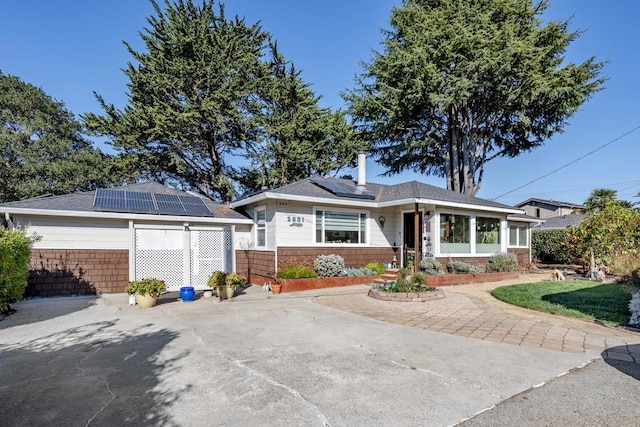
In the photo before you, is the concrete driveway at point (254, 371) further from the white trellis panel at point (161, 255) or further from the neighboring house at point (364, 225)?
the neighboring house at point (364, 225)

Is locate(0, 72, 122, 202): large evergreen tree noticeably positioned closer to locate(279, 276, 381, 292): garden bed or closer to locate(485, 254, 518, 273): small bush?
locate(279, 276, 381, 292): garden bed

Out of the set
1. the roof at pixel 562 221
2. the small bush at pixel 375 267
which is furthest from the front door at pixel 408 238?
the roof at pixel 562 221

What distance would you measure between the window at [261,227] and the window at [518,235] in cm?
1288

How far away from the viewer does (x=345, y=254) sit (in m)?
12.5

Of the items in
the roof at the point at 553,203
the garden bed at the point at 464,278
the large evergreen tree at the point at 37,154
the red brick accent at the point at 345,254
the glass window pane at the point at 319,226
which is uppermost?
the large evergreen tree at the point at 37,154

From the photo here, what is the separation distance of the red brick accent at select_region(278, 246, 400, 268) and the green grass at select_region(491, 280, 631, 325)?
4.54 meters

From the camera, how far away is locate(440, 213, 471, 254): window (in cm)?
1314

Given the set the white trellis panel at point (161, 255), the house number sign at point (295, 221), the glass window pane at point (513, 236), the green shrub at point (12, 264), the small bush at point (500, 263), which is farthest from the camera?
the glass window pane at point (513, 236)

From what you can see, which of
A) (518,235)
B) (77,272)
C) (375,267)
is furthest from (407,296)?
(518,235)

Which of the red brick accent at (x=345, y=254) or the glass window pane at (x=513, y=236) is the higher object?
the glass window pane at (x=513, y=236)

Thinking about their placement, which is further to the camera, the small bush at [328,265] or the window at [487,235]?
the window at [487,235]

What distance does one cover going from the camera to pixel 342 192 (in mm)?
12469

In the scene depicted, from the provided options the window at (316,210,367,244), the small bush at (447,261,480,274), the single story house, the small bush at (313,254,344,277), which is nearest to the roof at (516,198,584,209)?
the single story house

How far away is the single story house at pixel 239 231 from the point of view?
969 centimetres
